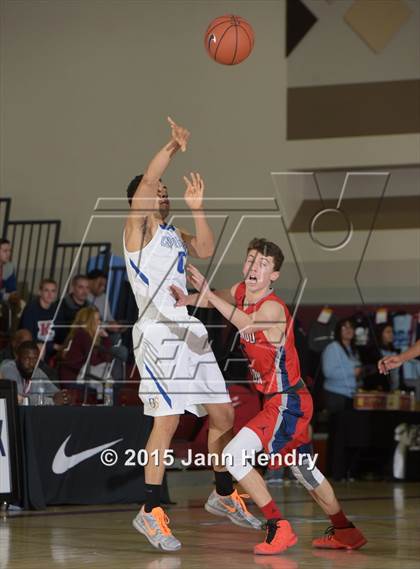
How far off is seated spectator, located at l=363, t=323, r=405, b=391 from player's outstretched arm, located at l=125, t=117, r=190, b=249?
871 centimetres

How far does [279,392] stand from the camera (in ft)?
22.0

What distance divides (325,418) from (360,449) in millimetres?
1427

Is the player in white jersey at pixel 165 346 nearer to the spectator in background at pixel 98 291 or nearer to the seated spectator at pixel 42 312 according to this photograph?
the seated spectator at pixel 42 312

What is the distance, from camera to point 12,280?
1561 centimetres

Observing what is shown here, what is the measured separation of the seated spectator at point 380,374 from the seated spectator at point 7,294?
192 inches

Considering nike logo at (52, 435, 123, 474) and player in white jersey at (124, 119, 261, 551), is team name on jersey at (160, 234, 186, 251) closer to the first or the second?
player in white jersey at (124, 119, 261, 551)

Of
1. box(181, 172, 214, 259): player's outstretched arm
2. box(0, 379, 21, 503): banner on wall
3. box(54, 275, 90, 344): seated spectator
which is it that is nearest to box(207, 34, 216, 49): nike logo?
box(181, 172, 214, 259): player's outstretched arm

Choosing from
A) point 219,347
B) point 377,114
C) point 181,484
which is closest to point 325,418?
point 219,347

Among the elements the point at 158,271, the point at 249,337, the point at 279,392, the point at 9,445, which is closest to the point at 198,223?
the point at 158,271

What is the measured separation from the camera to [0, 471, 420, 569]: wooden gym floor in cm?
A: 613

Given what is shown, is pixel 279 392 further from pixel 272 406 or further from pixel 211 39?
pixel 211 39

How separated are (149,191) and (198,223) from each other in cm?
56

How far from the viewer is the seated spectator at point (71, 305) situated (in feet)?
45.8

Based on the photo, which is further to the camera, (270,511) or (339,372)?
(339,372)
